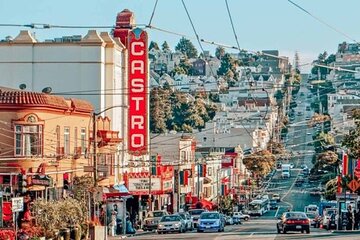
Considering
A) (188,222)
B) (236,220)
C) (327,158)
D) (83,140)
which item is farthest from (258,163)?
(83,140)

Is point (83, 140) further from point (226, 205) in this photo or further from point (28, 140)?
point (226, 205)

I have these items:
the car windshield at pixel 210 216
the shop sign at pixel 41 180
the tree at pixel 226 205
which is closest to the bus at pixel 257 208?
the tree at pixel 226 205

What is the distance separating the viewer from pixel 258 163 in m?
169

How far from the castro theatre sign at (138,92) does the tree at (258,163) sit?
3544 inches

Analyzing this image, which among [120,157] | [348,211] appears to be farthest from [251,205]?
[348,211]

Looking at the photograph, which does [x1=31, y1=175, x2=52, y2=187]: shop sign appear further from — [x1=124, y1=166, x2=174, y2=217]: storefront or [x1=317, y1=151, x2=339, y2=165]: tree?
[x1=317, y1=151, x2=339, y2=165]: tree

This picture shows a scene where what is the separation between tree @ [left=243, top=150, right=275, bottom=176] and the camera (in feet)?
550

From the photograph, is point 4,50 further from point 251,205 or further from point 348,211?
point 251,205

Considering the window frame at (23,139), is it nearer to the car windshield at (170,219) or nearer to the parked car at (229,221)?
the car windshield at (170,219)

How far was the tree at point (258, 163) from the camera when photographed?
16775 centimetres

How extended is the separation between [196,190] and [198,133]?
180ft

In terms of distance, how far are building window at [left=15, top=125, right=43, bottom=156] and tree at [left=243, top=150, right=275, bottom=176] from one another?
104 meters

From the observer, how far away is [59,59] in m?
80.6

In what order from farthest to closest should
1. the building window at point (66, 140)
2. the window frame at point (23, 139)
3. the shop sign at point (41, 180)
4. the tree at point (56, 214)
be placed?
the building window at point (66, 140), the window frame at point (23, 139), the shop sign at point (41, 180), the tree at point (56, 214)
